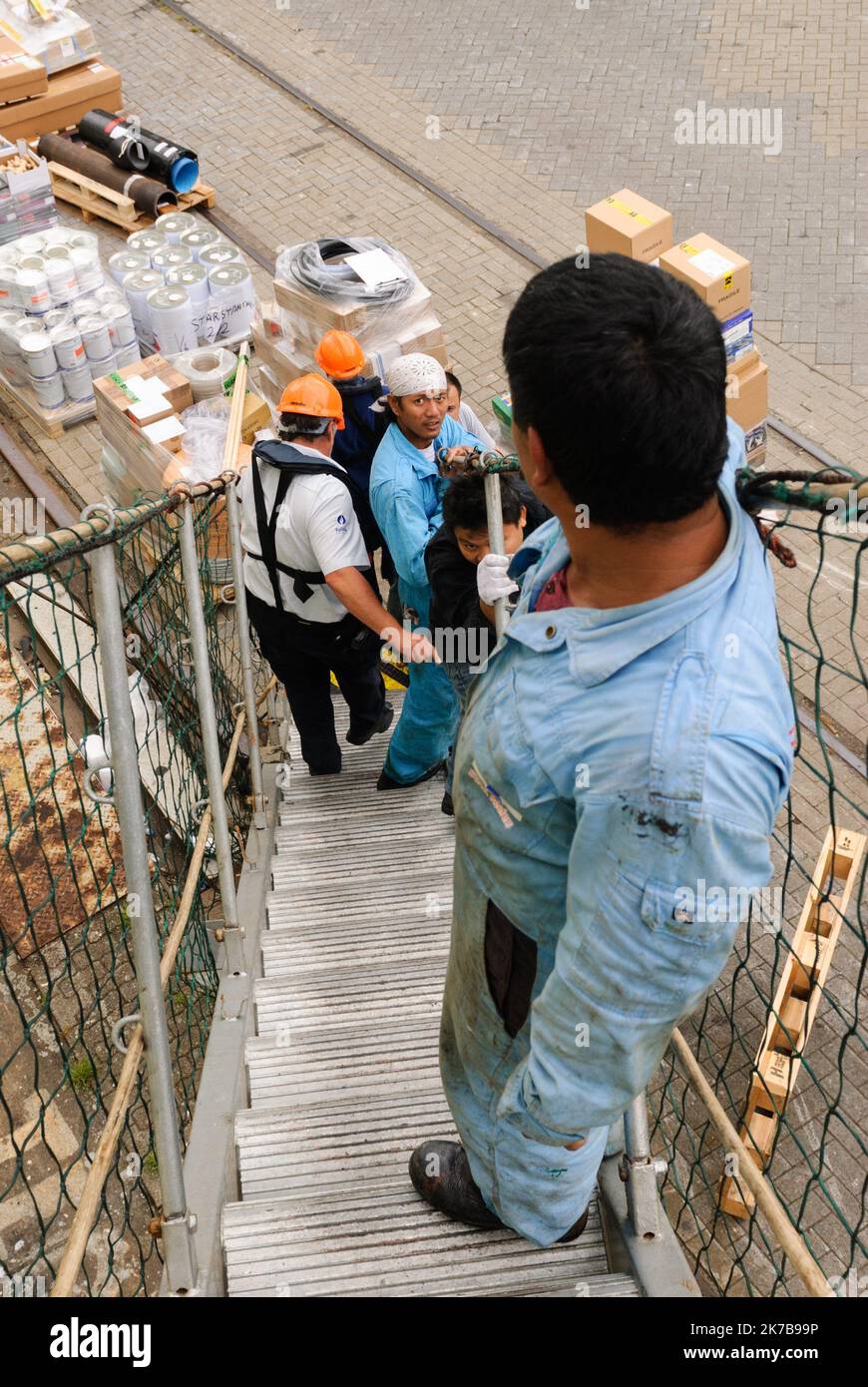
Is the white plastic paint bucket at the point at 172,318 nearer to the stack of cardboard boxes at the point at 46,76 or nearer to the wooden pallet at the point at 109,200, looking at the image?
the wooden pallet at the point at 109,200

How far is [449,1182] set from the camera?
9.59ft

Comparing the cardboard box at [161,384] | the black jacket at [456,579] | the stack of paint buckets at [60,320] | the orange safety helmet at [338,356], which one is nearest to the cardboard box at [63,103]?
the stack of paint buckets at [60,320]

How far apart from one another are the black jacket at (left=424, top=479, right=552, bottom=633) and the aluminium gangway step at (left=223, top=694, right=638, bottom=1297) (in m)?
1.05

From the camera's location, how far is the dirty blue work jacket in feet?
5.30

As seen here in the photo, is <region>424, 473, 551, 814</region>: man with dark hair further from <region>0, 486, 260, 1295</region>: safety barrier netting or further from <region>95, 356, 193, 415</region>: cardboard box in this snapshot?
<region>95, 356, 193, 415</region>: cardboard box

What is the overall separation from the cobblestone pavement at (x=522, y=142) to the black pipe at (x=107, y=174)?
0.42 meters

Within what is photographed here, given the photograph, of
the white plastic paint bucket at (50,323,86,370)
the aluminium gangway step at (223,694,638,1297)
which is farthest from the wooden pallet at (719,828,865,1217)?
the white plastic paint bucket at (50,323,86,370)

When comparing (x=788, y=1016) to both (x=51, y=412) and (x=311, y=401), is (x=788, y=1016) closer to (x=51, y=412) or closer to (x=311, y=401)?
(x=311, y=401)

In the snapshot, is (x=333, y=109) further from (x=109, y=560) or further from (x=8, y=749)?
(x=109, y=560)

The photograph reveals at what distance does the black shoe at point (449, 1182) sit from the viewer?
288 centimetres

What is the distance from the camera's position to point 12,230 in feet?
29.6

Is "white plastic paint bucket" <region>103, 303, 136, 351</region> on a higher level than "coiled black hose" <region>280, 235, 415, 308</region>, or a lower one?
lower

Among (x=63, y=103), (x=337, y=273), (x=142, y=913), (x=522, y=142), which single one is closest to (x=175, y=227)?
(x=337, y=273)

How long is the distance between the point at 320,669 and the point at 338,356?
5.37ft
